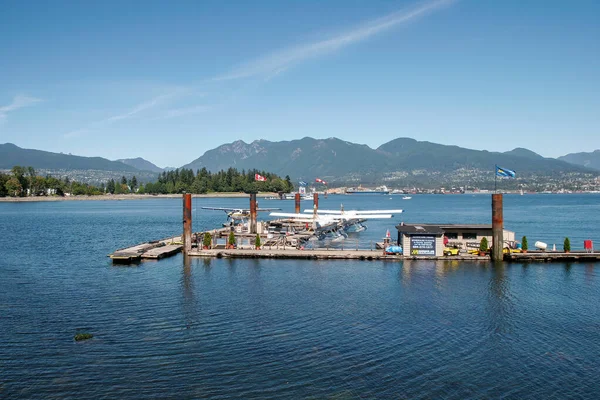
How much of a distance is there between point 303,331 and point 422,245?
23969mm

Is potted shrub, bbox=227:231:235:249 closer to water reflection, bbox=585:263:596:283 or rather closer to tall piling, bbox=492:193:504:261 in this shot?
tall piling, bbox=492:193:504:261

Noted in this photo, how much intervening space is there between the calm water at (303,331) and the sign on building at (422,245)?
277cm

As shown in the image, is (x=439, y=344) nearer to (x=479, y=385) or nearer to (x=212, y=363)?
(x=479, y=385)

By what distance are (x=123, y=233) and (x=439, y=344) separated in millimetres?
64507

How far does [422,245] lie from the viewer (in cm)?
4797

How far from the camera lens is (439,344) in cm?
2486

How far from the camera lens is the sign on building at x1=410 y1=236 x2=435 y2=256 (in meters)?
47.8

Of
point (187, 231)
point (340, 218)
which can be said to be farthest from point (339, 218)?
point (187, 231)

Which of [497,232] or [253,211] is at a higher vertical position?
[253,211]

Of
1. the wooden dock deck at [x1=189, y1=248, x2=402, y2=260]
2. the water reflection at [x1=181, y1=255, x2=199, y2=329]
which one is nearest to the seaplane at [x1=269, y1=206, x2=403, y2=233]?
the wooden dock deck at [x1=189, y1=248, x2=402, y2=260]

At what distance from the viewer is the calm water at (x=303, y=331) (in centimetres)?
2055

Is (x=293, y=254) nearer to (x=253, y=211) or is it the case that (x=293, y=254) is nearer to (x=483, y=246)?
(x=483, y=246)

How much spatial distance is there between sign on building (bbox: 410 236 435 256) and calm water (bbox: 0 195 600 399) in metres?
2.77

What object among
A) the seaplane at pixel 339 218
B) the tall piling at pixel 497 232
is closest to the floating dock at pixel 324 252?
the tall piling at pixel 497 232
